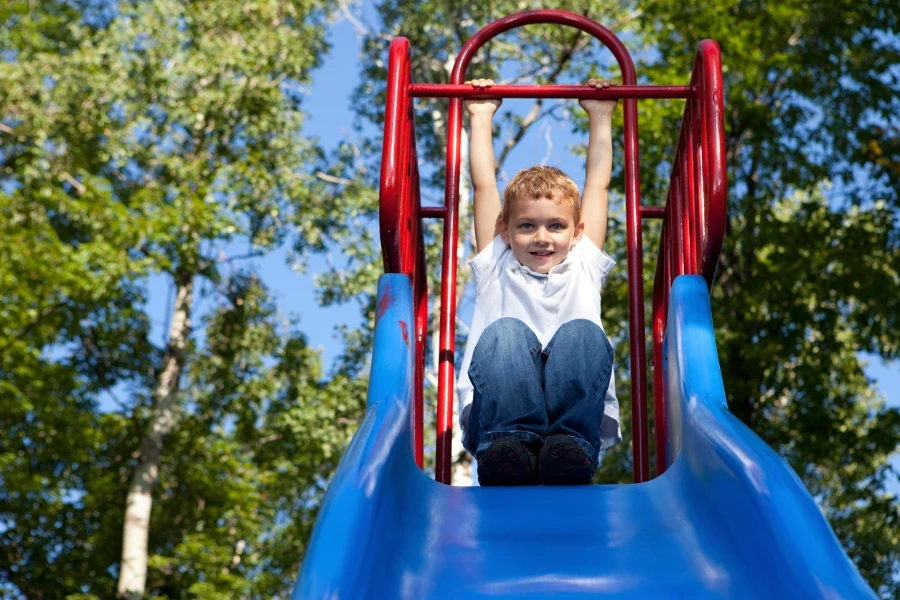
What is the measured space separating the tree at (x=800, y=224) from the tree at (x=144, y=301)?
1983 millimetres

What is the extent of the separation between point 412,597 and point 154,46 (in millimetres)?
13298

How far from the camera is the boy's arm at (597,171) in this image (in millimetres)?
3729

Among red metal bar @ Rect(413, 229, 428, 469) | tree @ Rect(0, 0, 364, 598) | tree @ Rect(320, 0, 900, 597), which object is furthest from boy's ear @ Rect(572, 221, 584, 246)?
tree @ Rect(0, 0, 364, 598)

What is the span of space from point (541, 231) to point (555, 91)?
50 centimetres

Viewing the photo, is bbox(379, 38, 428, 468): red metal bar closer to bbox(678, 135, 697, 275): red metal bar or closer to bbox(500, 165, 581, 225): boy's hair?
bbox(500, 165, 581, 225): boy's hair

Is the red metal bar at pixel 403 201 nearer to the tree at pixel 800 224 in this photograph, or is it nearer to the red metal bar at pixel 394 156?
the red metal bar at pixel 394 156

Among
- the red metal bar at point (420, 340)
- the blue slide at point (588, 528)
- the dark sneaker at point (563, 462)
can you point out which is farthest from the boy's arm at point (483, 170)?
the dark sneaker at point (563, 462)

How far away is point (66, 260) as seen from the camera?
542 inches

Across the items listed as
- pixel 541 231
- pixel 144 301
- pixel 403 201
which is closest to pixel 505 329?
pixel 541 231

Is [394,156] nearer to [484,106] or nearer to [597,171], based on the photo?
[484,106]

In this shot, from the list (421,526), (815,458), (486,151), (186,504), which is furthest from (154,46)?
(421,526)

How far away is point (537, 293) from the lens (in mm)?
3547

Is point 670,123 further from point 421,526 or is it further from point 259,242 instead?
point 421,526

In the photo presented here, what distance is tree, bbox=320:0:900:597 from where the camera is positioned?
12305 millimetres
